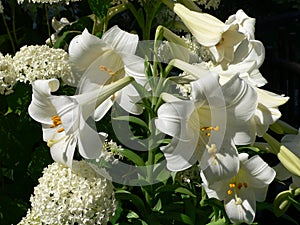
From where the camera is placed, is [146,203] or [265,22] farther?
[265,22]

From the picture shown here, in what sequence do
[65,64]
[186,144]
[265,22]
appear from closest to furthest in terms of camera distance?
[186,144] → [65,64] → [265,22]

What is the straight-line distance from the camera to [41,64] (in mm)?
1220

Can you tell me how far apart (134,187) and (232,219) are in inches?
11.4

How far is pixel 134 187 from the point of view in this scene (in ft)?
4.20

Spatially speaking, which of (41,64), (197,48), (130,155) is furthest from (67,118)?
(197,48)

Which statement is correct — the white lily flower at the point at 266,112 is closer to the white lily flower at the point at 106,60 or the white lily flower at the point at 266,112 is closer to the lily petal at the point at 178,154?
the lily petal at the point at 178,154

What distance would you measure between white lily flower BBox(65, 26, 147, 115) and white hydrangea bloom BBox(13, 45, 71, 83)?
79 millimetres

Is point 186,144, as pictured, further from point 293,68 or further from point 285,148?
point 293,68

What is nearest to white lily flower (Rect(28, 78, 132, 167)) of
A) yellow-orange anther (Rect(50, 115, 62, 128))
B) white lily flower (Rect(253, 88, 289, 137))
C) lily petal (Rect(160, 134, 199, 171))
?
yellow-orange anther (Rect(50, 115, 62, 128))

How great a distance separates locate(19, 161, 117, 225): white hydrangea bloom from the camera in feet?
3.34

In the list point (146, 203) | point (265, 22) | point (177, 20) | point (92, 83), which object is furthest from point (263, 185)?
point (265, 22)

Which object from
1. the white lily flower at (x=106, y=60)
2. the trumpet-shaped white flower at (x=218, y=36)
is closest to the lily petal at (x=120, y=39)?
the white lily flower at (x=106, y=60)

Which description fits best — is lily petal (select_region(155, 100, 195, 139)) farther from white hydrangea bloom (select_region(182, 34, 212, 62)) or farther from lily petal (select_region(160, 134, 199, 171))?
white hydrangea bloom (select_region(182, 34, 212, 62))

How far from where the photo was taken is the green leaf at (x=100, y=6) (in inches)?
47.8
